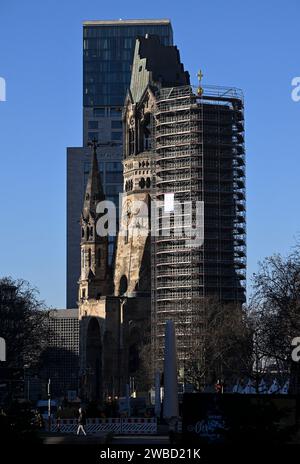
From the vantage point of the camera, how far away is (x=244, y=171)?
6398 inches

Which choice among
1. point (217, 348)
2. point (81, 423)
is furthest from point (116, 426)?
point (217, 348)

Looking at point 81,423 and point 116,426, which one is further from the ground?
point 81,423

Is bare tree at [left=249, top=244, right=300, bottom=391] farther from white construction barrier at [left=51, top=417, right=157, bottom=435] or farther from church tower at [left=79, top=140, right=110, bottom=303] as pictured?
church tower at [left=79, top=140, right=110, bottom=303]

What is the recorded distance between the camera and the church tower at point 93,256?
603ft

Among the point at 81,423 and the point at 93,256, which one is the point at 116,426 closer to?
the point at 81,423

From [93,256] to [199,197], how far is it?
2778 centimetres

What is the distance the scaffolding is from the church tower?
19992 millimetres

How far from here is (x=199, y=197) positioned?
160 m

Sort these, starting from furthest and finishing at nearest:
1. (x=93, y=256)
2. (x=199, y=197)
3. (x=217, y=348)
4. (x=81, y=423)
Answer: (x=93, y=256) → (x=199, y=197) → (x=217, y=348) → (x=81, y=423)

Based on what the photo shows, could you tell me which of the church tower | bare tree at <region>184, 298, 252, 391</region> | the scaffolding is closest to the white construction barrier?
bare tree at <region>184, 298, 252, 391</region>

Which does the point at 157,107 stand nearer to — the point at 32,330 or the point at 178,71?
the point at 178,71

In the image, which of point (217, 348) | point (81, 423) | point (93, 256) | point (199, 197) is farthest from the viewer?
point (93, 256)

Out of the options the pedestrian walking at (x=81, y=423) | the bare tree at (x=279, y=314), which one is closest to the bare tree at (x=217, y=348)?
the bare tree at (x=279, y=314)

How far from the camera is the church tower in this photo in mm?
183875
